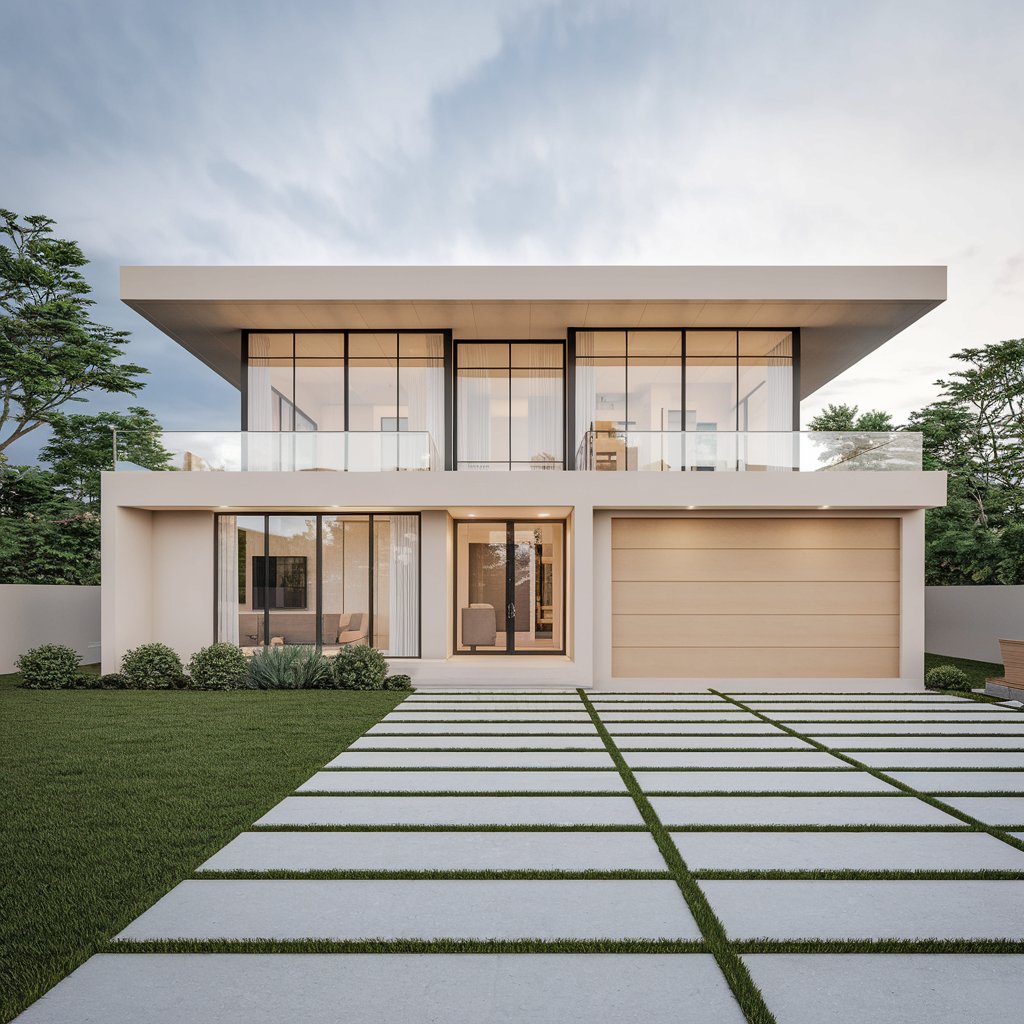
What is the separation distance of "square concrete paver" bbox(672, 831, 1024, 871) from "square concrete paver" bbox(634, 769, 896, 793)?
3.61 ft

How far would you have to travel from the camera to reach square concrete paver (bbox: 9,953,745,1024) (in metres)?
2.79

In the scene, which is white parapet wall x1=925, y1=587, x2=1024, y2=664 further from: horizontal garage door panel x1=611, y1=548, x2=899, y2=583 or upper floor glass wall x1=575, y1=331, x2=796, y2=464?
upper floor glass wall x1=575, y1=331, x2=796, y2=464

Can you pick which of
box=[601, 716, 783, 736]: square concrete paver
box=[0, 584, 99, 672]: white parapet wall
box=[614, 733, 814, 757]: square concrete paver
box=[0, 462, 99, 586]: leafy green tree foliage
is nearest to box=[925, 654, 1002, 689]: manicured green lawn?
box=[601, 716, 783, 736]: square concrete paver

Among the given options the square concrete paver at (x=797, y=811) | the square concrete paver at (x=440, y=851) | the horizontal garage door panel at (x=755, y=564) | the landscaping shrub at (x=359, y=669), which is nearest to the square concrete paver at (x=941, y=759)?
the square concrete paver at (x=797, y=811)

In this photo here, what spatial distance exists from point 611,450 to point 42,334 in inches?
765

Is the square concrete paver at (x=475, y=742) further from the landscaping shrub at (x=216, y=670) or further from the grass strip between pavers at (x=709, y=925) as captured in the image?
the landscaping shrub at (x=216, y=670)

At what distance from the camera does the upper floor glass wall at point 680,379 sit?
48.5 feet

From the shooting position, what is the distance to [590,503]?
13039mm

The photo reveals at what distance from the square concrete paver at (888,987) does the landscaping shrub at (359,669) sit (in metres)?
9.71

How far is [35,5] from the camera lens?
21203mm

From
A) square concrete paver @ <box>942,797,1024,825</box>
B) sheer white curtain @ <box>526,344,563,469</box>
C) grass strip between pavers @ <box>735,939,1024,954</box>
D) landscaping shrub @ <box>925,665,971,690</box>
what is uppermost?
sheer white curtain @ <box>526,344,563,469</box>

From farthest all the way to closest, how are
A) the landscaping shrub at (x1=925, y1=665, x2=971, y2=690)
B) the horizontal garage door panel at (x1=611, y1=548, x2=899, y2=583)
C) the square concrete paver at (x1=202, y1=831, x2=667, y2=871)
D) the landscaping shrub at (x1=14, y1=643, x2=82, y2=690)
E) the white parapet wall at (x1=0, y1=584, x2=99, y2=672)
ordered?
1. the white parapet wall at (x1=0, y1=584, x2=99, y2=672)
2. the horizontal garage door panel at (x1=611, y1=548, x2=899, y2=583)
3. the landscaping shrub at (x1=925, y1=665, x2=971, y2=690)
4. the landscaping shrub at (x1=14, y1=643, x2=82, y2=690)
5. the square concrete paver at (x1=202, y1=831, x2=667, y2=871)

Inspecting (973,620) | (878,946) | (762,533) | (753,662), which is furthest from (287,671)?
(973,620)

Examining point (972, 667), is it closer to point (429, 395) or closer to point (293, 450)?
point (429, 395)
